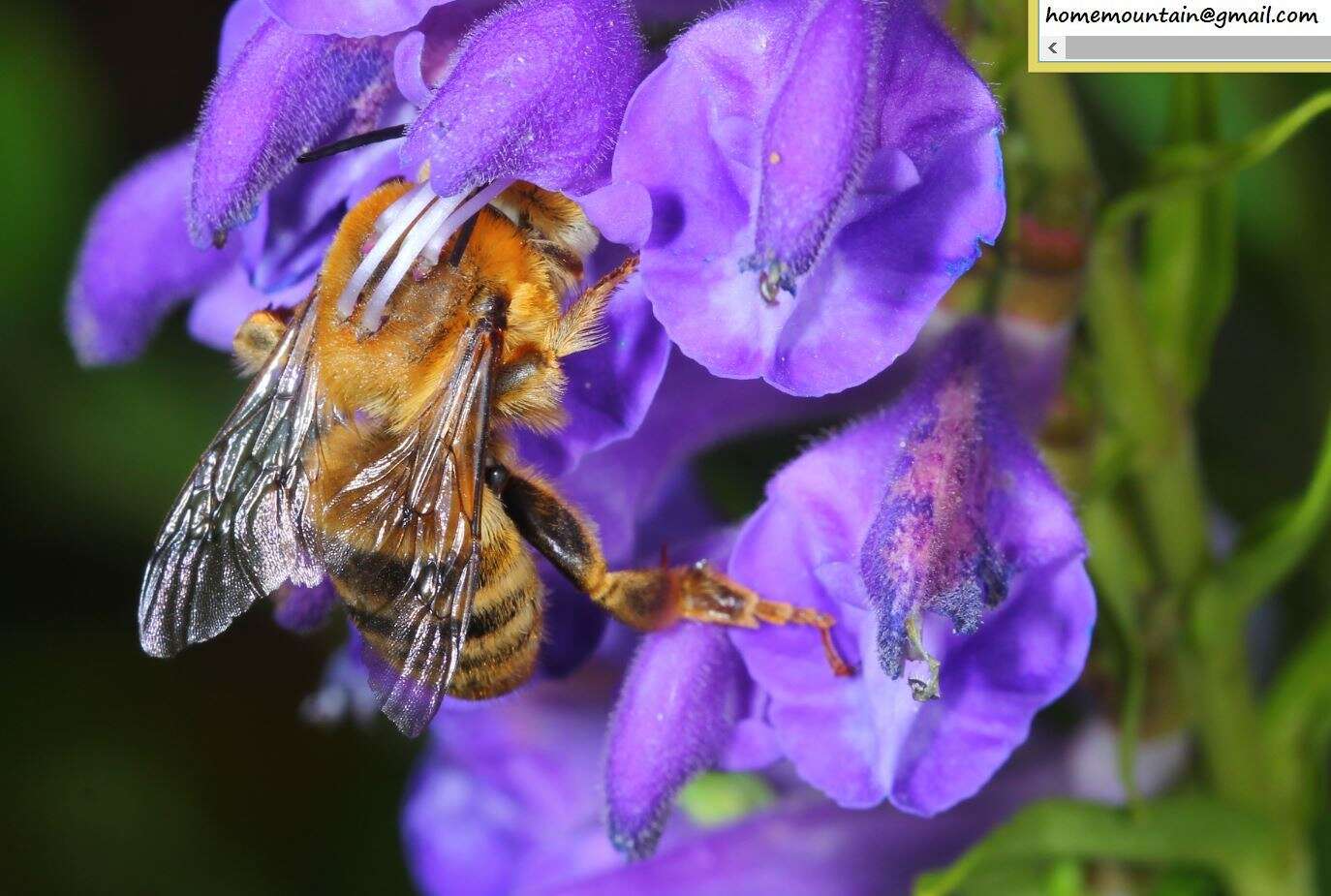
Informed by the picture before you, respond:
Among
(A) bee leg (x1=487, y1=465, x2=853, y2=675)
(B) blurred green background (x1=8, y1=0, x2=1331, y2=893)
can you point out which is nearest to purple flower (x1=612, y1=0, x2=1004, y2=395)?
(A) bee leg (x1=487, y1=465, x2=853, y2=675)

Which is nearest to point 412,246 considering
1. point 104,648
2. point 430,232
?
point 430,232

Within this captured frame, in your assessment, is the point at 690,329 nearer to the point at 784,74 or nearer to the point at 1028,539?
the point at 784,74

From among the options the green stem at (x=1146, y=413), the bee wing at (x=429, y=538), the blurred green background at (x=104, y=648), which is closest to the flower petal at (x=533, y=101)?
the bee wing at (x=429, y=538)

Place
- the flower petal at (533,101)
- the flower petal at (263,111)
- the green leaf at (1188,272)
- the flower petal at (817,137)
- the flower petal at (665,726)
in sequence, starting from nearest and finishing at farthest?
1. the flower petal at (817,137)
2. the flower petal at (533,101)
3. the flower petal at (263,111)
4. the flower petal at (665,726)
5. the green leaf at (1188,272)

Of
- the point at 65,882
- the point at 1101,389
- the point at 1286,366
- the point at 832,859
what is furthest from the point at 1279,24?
the point at 65,882

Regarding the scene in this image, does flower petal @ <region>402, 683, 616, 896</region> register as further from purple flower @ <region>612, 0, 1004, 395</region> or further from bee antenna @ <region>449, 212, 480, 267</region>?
purple flower @ <region>612, 0, 1004, 395</region>

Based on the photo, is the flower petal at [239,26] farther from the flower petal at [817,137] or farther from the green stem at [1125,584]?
the green stem at [1125,584]

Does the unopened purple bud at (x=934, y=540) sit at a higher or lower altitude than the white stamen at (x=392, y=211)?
lower
